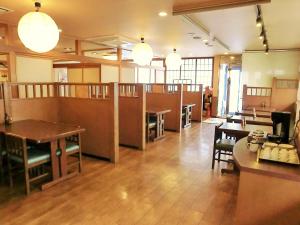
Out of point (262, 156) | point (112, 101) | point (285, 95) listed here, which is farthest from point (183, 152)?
point (285, 95)

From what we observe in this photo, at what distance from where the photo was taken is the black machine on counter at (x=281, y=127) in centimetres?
214

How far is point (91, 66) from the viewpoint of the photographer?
715 centimetres

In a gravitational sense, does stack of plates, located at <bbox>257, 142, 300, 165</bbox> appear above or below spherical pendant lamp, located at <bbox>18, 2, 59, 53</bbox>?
below

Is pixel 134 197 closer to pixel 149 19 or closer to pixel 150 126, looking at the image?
pixel 150 126

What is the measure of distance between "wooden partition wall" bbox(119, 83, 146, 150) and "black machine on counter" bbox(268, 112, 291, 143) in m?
2.65

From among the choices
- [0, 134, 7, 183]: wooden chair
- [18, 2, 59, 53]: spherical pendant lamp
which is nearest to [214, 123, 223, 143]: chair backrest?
[18, 2, 59, 53]: spherical pendant lamp

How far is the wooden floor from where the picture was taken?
2.29m

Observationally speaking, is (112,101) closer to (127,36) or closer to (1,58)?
(127,36)

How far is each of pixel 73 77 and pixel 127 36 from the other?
3587mm

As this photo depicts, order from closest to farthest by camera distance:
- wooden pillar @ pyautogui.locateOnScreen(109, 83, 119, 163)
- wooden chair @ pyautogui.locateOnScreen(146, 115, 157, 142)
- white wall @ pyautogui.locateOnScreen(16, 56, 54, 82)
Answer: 1. wooden pillar @ pyautogui.locateOnScreen(109, 83, 119, 163)
2. white wall @ pyautogui.locateOnScreen(16, 56, 54, 82)
3. wooden chair @ pyautogui.locateOnScreen(146, 115, 157, 142)

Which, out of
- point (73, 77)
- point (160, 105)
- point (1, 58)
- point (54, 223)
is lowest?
point (54, 223)

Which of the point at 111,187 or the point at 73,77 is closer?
the point at 111,187

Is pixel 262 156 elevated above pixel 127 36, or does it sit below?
below

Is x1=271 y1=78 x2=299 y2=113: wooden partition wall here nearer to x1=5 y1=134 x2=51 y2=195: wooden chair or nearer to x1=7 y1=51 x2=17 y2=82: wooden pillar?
x1=5 y1=134 x2=51 y2=195: wooden chair
